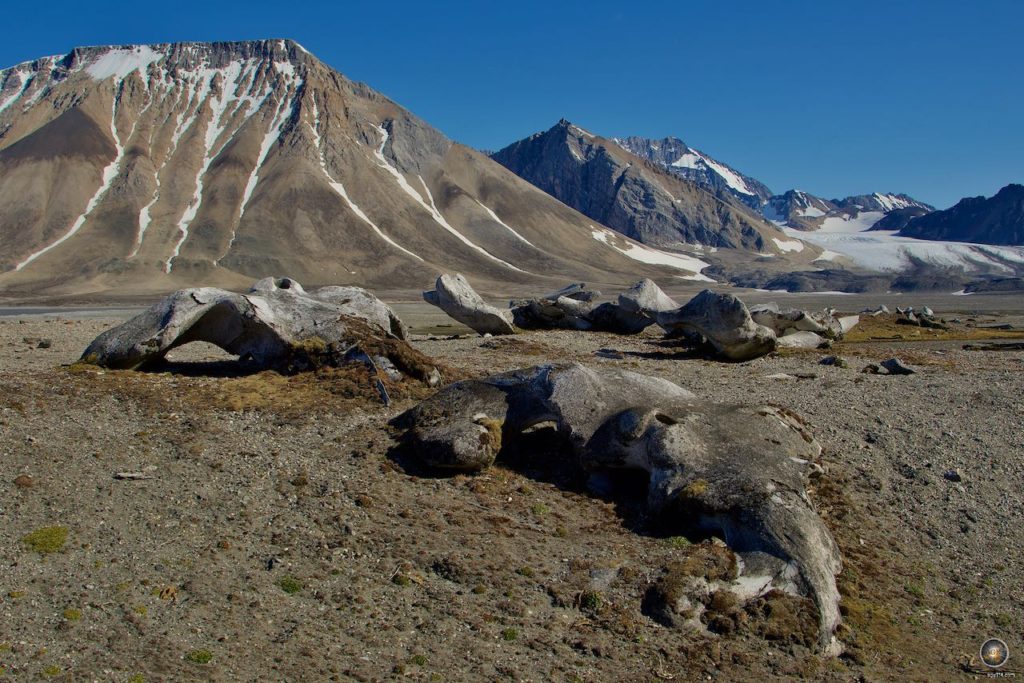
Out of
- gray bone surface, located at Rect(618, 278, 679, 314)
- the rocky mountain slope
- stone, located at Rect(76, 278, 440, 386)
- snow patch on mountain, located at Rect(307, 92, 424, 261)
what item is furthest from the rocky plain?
snow patch on mountain, located at Rect(307, 92, 424, 261)

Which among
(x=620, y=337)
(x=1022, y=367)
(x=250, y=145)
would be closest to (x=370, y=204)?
(x=250, y=145)

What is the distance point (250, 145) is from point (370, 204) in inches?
1355

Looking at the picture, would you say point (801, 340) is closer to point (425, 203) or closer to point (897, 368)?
point (897, 368)

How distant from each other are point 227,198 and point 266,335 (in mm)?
147884

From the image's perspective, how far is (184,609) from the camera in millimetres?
8906

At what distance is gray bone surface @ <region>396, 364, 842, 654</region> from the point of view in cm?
1067

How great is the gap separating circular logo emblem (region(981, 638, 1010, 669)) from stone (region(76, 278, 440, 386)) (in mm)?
11899

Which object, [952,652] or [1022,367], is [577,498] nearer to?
[952,652]

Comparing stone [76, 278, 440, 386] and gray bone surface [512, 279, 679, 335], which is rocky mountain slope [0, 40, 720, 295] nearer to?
gray bone surface [512, 279, 679, 335]

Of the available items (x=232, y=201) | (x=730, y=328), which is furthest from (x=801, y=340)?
(x=232, y=201)

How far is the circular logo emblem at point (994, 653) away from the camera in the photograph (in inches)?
375

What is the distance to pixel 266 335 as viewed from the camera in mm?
19359

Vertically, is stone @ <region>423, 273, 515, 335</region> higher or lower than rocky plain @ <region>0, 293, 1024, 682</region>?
higher

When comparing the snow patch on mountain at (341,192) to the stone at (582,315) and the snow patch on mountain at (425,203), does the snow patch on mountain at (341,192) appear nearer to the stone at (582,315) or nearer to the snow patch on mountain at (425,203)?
the snow patch on mountain at (425,203)
